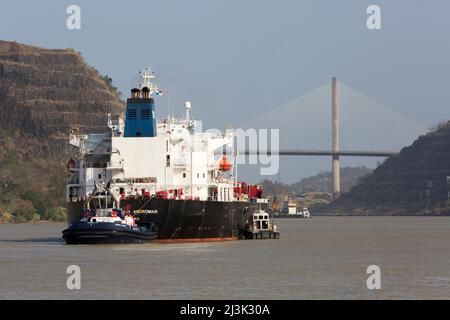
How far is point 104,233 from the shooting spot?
2800 inches

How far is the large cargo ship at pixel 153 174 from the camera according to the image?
75.1 m

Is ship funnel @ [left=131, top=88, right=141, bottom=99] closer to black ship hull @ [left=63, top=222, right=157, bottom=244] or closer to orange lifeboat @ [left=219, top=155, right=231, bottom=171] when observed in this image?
orange lifeboat @ [left=219, top=155, right=231, bottom=171]

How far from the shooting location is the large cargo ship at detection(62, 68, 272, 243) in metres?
75.1

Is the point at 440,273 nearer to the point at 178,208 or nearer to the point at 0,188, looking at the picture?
the point at 178,208

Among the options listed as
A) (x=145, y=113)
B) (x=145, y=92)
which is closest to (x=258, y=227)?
(x=145, y=92)

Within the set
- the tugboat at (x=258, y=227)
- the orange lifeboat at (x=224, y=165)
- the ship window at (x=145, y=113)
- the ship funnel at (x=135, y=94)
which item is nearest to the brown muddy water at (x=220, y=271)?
the orange lifeboat at (x=224, y=165)

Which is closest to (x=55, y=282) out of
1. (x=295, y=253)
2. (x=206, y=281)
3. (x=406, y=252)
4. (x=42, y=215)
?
(x=206, y=281)

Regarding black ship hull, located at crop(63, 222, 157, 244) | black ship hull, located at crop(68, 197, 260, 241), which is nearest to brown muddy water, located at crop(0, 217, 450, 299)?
black ship hull, located at crop(63, 222, 157, 244)

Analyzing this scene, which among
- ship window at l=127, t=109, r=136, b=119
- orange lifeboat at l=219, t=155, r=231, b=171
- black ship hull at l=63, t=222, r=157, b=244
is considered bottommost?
black ship hull at l=63, t=222, r=157, b=244

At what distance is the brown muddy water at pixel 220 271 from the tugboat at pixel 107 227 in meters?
0.64

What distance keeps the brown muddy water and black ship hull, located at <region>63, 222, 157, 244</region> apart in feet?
1.79

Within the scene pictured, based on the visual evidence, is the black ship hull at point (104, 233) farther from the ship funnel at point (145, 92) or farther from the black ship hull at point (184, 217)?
the ship funnel at point (145, 92)

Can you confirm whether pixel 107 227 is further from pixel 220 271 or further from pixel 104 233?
pixel 220 271
